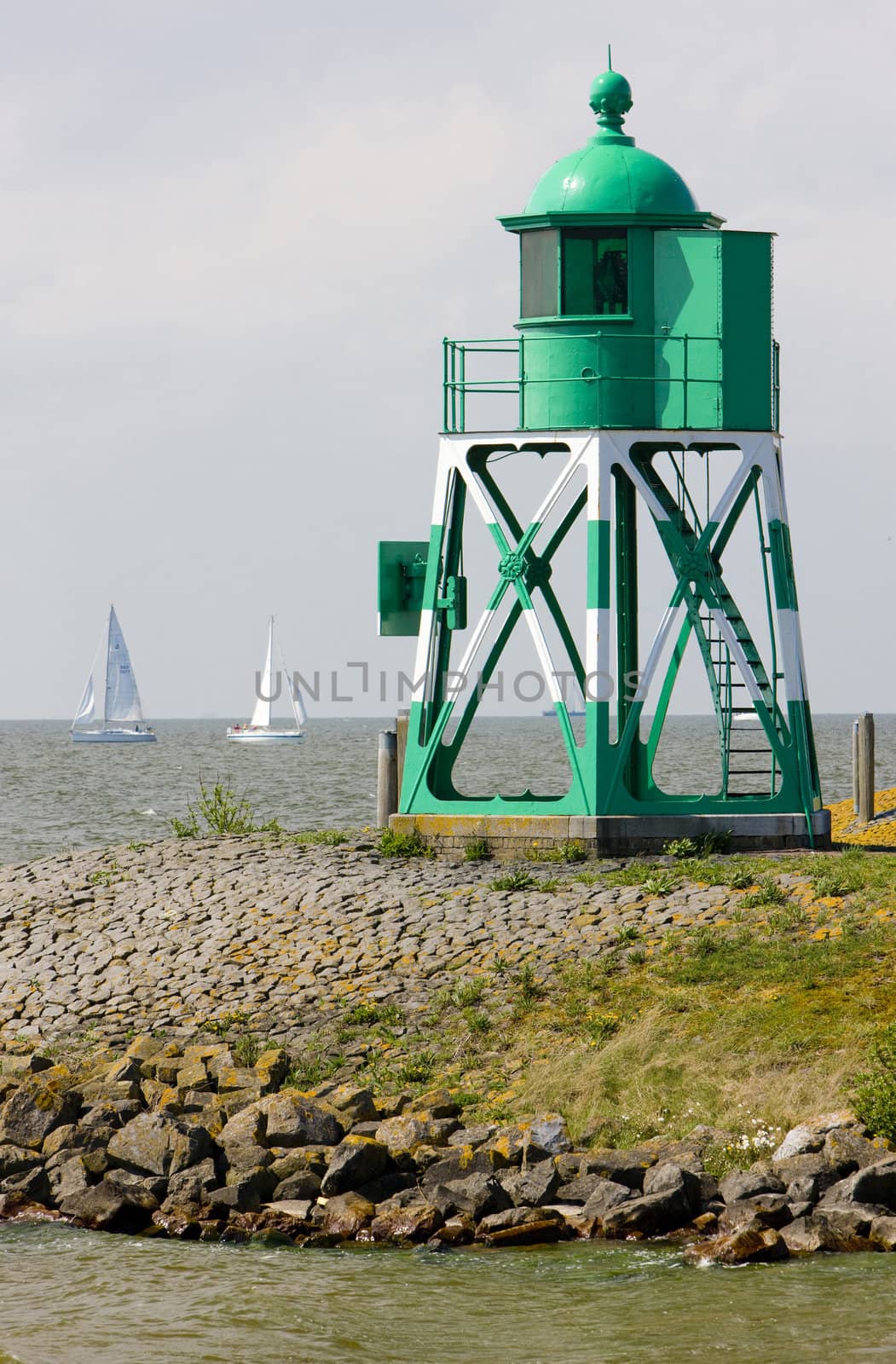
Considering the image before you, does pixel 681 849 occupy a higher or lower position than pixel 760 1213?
higher

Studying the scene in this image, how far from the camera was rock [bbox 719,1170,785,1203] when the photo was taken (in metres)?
13.7

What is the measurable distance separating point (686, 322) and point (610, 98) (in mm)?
3417

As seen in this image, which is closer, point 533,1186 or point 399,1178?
point 533,1186

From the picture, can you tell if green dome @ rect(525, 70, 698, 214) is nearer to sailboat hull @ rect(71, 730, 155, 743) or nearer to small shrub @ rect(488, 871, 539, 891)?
small shrub @ rect(488, 871, 539, 891)

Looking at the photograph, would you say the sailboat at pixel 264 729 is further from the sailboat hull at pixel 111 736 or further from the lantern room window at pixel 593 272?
the lantern room window at pixel 593 272

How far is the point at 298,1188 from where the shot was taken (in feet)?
47.6

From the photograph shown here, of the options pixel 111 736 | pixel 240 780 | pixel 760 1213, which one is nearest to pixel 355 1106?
pixel 760 1213

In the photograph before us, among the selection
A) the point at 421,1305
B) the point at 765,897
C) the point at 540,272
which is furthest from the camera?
the point at 540,272

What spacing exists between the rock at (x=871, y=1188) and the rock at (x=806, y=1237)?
256mm

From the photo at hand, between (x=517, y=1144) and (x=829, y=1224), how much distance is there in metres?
2.66

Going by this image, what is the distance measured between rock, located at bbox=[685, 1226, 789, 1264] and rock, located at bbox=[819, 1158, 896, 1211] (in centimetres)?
65

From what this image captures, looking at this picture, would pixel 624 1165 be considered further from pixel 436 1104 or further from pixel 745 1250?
pixel 436 1104

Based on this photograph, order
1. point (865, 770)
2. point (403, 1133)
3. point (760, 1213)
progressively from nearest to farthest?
point (760, 1213) < point (403, 1133) < point (865, 770)

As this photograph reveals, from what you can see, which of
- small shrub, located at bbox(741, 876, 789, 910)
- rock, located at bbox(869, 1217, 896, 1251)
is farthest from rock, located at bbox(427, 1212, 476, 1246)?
small shrub, located at bbox(741, 876, 789, 910)
